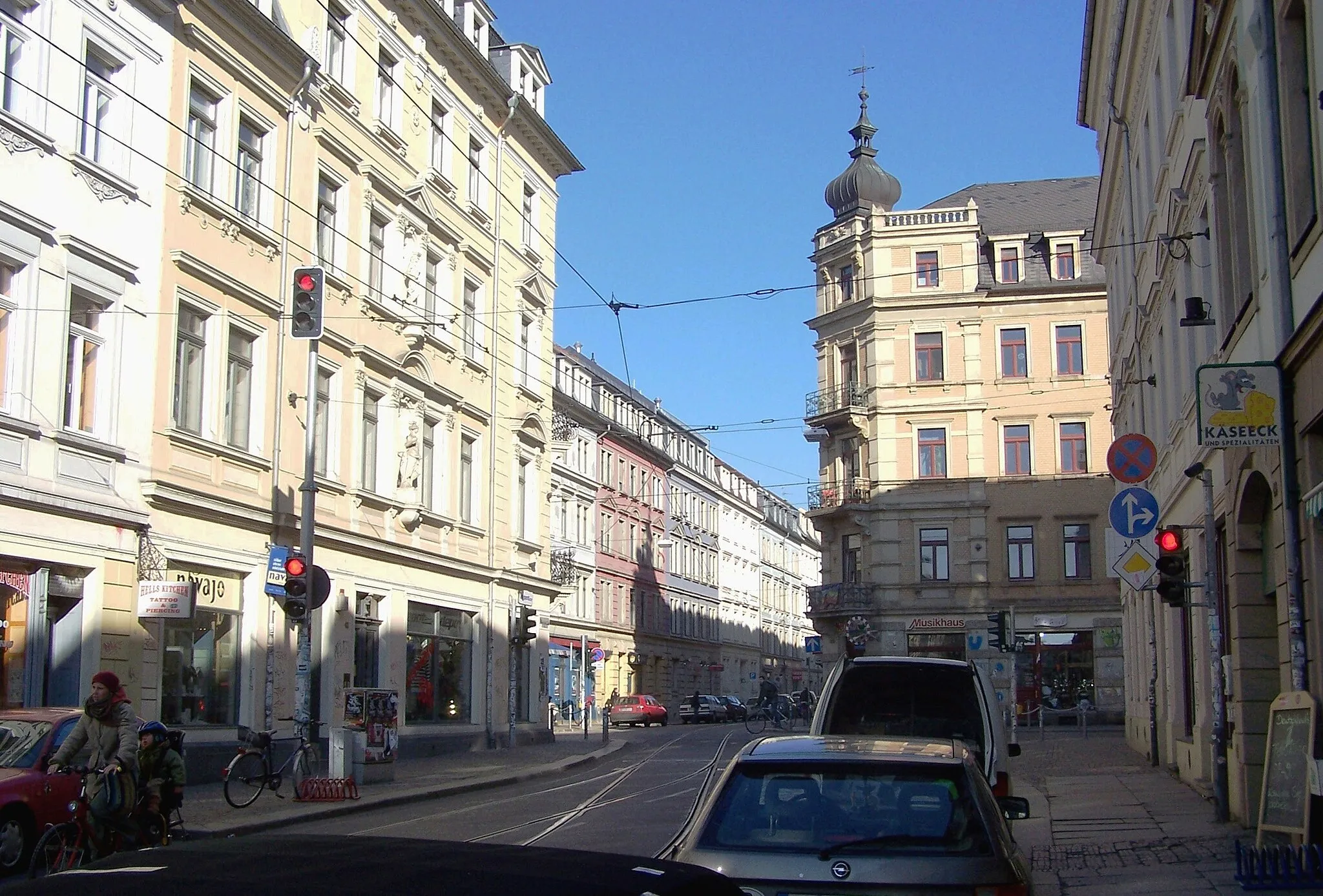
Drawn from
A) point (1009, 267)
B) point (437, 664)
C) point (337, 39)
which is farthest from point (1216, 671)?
point (1009, 267)

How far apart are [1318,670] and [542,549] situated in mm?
28218

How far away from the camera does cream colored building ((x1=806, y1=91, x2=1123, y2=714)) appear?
51.1 meters

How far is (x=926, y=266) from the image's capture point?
53.6 meters

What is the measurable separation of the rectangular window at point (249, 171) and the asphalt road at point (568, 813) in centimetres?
1057

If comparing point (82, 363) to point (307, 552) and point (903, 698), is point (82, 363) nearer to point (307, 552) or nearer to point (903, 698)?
point (307, 552)

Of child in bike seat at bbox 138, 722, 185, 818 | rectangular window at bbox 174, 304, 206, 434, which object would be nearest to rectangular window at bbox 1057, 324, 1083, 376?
rectangular window at bbox 174, 304, 206, 434

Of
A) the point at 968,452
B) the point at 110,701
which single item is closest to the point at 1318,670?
the point at 110,701

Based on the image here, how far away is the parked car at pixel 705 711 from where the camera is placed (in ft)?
216

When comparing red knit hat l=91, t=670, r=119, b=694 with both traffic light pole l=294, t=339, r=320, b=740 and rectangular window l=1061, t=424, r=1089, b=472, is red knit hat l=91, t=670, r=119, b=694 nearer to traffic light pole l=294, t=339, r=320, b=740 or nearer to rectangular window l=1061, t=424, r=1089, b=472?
traffic light pole l=294, t=339, r=320, b=740

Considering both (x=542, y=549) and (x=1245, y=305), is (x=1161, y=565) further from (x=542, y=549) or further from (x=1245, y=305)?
(x=542, y=549)

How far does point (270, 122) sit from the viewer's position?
83.4ft

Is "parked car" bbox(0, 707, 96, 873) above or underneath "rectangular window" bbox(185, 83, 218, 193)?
underneath

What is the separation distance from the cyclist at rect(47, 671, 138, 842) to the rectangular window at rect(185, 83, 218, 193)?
490 inches

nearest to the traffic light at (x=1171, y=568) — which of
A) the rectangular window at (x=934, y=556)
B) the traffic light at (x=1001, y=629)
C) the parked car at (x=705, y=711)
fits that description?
the traffic light at (x=1001, y=629)
